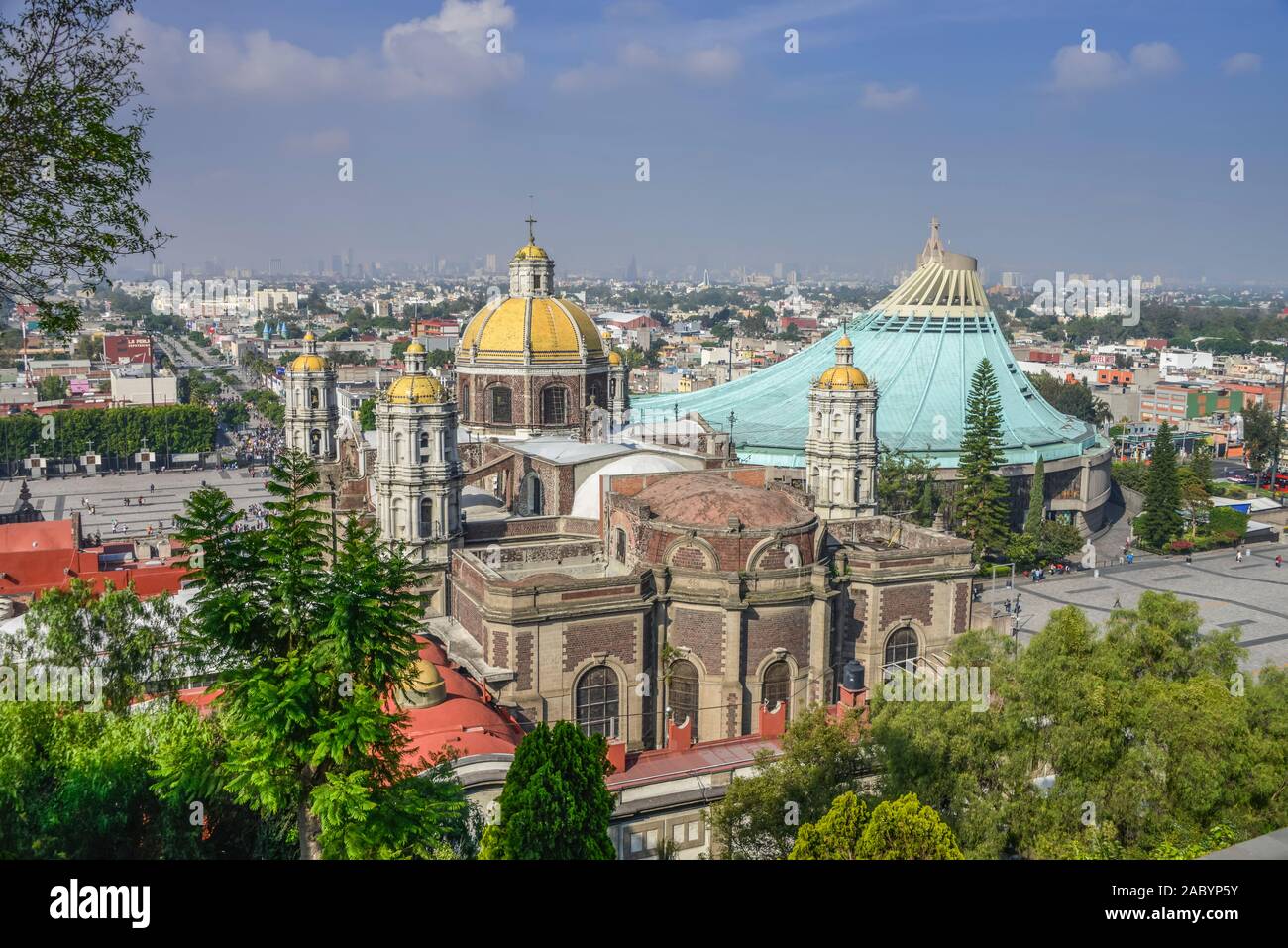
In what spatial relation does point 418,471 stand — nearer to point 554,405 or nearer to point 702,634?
point 702,634

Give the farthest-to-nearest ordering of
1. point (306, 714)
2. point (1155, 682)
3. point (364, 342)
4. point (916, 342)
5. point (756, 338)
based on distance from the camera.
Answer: point (756, 338), point (364, 342), point (916, 342), point (1155, 682), point (306, 714)

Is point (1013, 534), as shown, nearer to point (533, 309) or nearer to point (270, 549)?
point (533, 309)

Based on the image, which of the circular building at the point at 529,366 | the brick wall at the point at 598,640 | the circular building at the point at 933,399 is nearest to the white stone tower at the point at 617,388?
the circular building at the point at 529,366

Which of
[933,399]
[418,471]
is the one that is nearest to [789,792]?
[418,471]

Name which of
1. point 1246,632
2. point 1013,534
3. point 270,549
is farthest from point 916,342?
point 270,549

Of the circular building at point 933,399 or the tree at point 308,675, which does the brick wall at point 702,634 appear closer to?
the tree at point 308,675

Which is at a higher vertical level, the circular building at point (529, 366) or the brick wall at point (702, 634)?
the circular building at point (529, 366)

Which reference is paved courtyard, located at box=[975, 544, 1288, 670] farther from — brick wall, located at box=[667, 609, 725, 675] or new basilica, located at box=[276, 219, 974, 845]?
brick wall, located at box=[667, 609, 725, 675]
